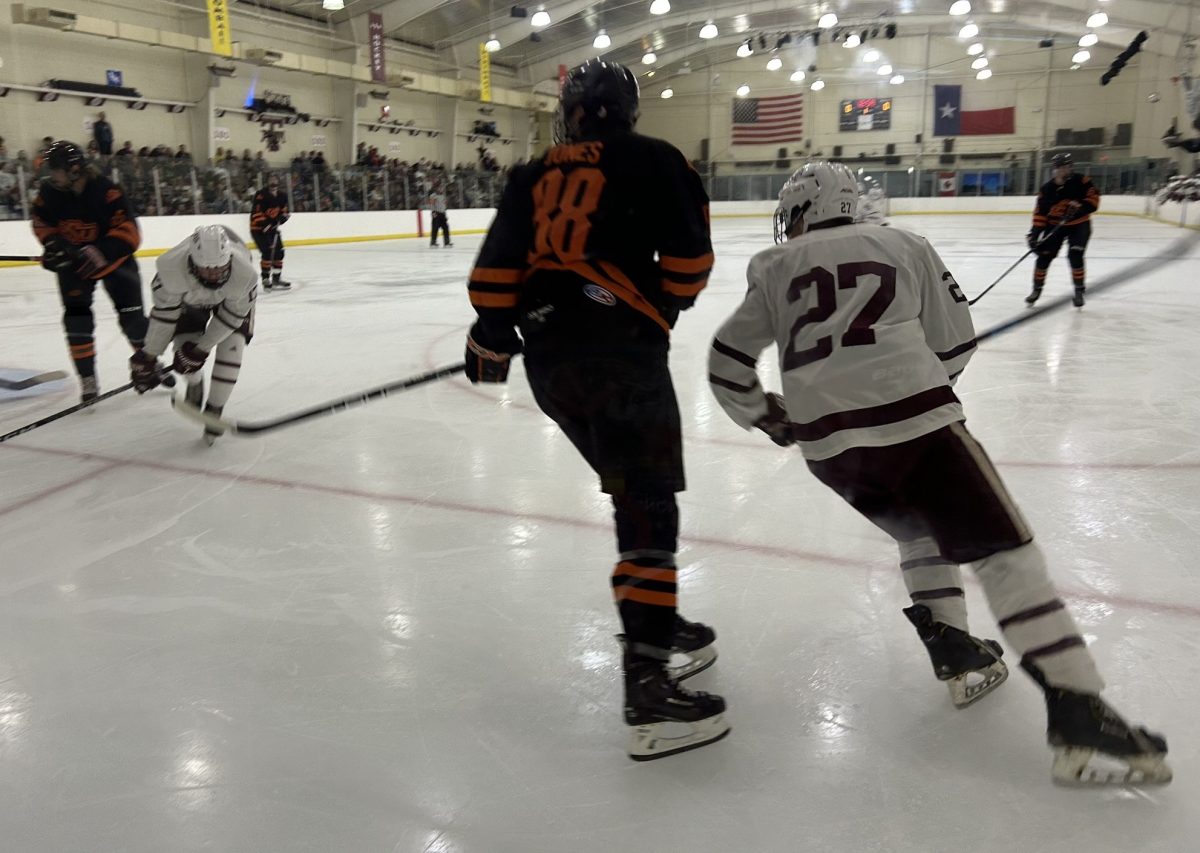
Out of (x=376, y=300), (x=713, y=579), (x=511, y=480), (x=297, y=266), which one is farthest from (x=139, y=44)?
Answer: (x=713, y=579)

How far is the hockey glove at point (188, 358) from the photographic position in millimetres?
3559

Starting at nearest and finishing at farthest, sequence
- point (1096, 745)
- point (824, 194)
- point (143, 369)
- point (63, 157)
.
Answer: point (1096, 745) < point (824, 194) < point (143, 369) < point (63, 157)

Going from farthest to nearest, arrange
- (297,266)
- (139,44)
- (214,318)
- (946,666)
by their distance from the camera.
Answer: (139,44) → (297,266) → (214,318) → (946,666)

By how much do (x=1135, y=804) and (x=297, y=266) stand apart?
1270cm

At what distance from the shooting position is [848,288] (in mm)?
1583

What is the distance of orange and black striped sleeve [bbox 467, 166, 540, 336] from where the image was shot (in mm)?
Answer: 1597

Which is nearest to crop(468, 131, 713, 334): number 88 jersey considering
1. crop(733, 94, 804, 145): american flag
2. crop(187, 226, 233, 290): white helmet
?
crop(187, 226, 233, 290): white helmet

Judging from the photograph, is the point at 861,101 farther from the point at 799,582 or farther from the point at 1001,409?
the point at 799,582

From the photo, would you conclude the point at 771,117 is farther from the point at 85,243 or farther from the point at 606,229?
the point at 606,229

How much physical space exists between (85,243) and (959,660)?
4217mm

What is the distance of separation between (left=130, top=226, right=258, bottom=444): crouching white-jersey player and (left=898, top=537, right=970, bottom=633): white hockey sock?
276 cm

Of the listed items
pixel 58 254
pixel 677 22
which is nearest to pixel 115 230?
pixel 58 254

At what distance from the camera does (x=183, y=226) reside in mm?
14594

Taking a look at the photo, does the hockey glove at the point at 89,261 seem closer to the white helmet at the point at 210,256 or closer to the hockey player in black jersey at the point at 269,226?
the white helmet at the point at 210,256
